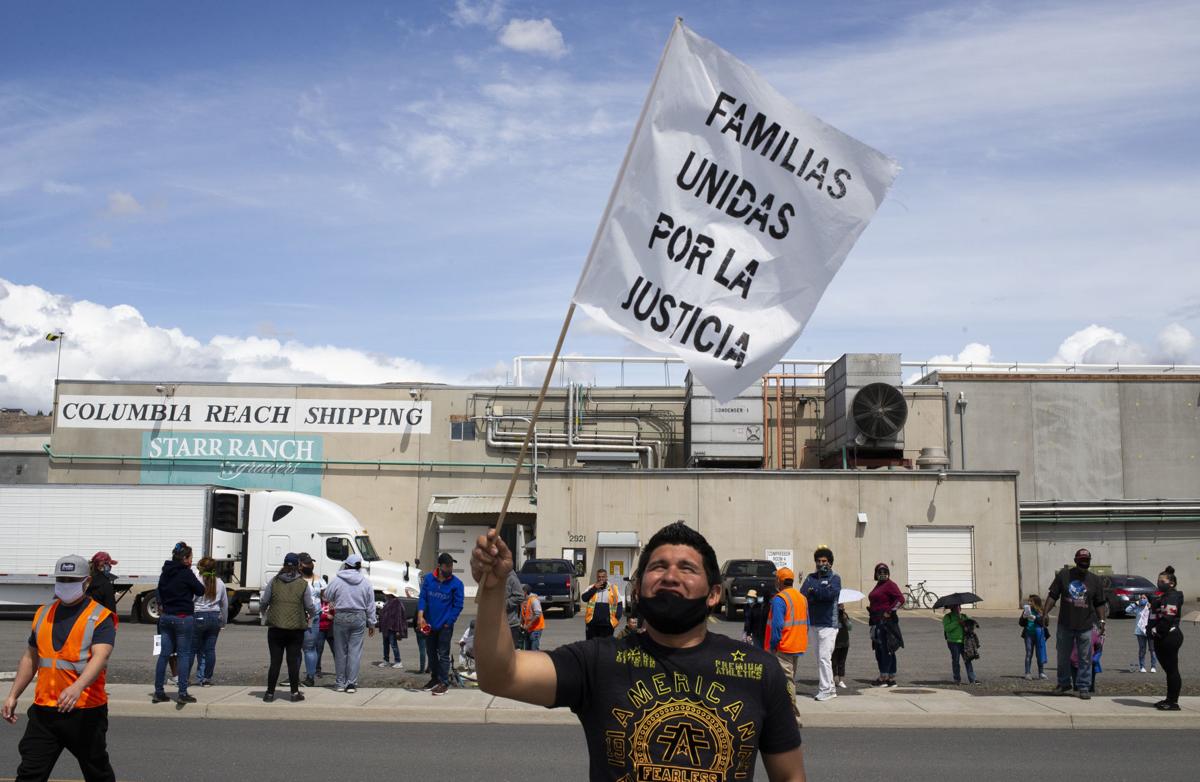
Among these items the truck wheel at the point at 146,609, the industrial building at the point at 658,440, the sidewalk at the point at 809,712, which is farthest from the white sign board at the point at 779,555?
the sidewalk at the point at 809,712

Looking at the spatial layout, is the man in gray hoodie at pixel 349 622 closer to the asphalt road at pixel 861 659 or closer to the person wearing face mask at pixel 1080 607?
the asphalt road at pixel 861 659

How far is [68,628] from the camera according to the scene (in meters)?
6.66

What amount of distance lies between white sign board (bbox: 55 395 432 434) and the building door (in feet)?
57.9

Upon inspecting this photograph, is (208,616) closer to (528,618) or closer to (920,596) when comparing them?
(528,618)

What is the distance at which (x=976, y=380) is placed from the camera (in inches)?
1585

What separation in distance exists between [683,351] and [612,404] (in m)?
36.1

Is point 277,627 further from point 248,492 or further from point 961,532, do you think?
point 961,532

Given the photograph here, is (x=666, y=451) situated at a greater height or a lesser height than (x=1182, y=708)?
greater

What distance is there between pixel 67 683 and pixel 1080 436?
129ft

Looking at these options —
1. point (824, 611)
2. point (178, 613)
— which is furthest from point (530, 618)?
point (178, 613)

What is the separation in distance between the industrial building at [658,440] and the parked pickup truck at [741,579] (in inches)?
323

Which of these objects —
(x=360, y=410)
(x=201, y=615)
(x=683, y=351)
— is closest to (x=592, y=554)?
(x=360, y=410)

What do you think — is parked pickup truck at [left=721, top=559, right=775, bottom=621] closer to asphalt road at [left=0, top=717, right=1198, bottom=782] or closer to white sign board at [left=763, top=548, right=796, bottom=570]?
white sign board at [left=763, top=548, right=796, bottom=570]

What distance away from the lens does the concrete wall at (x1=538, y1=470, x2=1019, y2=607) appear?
3428 centimetres
